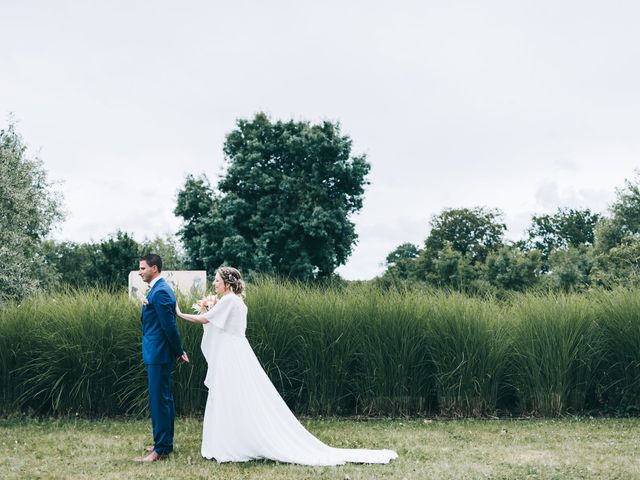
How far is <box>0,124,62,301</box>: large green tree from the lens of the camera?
2219 centimetres

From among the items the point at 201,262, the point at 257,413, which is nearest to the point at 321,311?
the point at 257,413

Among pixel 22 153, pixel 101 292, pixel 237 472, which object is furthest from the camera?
pixel 22 153

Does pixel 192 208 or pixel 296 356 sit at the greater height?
pixel 192 208

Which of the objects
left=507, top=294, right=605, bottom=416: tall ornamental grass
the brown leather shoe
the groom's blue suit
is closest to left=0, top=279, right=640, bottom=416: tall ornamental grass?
left=507, top=294, right=605, bottom=416: tall ornamental grass

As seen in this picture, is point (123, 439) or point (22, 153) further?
point (22, 153)

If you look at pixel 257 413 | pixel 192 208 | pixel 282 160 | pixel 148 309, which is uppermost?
pixel 282 160

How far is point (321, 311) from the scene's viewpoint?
Answer: 36.9 feet

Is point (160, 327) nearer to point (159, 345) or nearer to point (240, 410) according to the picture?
point (159, 345)

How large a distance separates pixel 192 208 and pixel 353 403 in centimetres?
2898

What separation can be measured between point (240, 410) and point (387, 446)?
6.88ft

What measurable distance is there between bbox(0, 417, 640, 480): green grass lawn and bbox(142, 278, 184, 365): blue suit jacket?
1.16 meters

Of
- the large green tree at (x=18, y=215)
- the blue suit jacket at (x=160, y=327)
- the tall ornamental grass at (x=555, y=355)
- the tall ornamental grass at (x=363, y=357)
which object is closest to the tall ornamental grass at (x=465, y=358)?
the tall ornamental grass at (x=363, y=357)

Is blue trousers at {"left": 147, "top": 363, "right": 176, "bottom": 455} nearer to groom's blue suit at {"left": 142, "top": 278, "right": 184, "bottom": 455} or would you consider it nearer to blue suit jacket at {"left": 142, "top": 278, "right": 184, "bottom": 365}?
groom's blue suit at {"left": 142, "top": 278, "right": 184, "bottom": 455}

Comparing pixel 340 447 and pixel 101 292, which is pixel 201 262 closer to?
pixel 101 292
